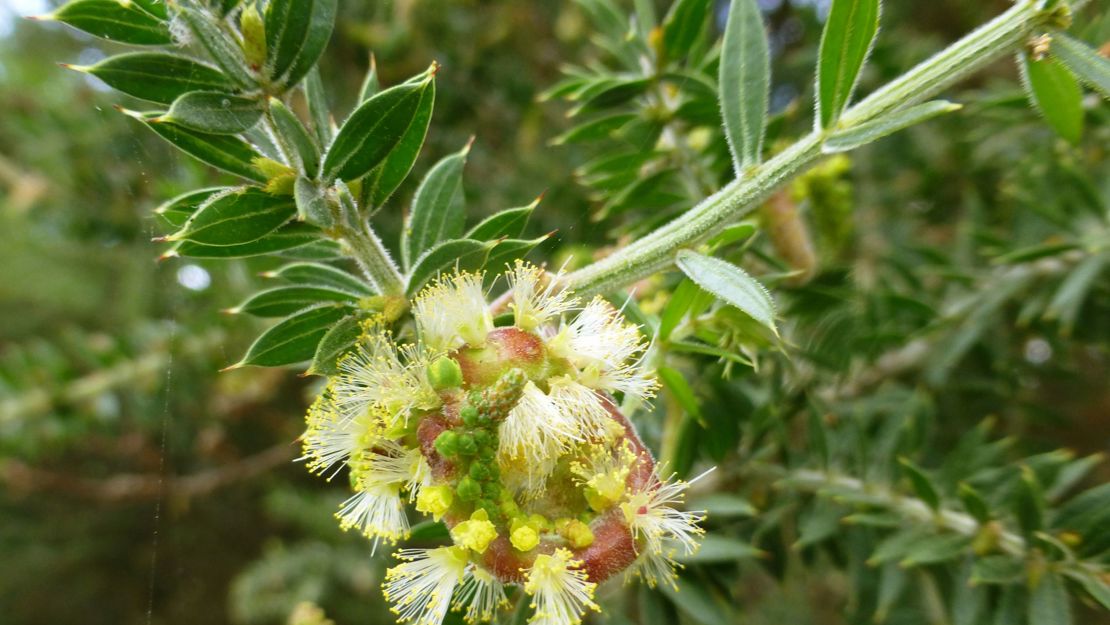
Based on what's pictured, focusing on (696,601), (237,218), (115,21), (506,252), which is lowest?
(696,601)

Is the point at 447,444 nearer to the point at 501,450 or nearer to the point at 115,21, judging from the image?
the point at 501,450

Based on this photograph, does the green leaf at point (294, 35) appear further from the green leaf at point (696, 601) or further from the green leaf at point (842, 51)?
the green leaf at point (696, 601)

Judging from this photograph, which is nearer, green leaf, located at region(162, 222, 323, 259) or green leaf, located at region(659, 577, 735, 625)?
green leaf, located at region(162, 222, 323, 259)

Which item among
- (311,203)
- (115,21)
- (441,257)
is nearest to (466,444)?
(441,257)

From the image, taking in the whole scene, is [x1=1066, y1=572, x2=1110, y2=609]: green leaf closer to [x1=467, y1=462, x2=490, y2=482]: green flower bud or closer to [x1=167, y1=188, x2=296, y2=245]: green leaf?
[x1=467, y1=462, x2=490, y2=482]: green flower bud

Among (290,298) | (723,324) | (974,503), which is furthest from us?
(974,503)

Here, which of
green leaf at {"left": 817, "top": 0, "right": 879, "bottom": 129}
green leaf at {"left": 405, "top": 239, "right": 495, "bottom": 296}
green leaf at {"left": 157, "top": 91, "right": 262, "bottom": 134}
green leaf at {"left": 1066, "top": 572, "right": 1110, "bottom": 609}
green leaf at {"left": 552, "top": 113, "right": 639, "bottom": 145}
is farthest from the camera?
green leaf at {"left": 552, "top": 113, "right": 639, "bottom": 145}

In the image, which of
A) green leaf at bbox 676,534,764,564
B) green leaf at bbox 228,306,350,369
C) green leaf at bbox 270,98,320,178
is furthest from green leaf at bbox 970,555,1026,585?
green leaf at bbox 270,98,320,178
